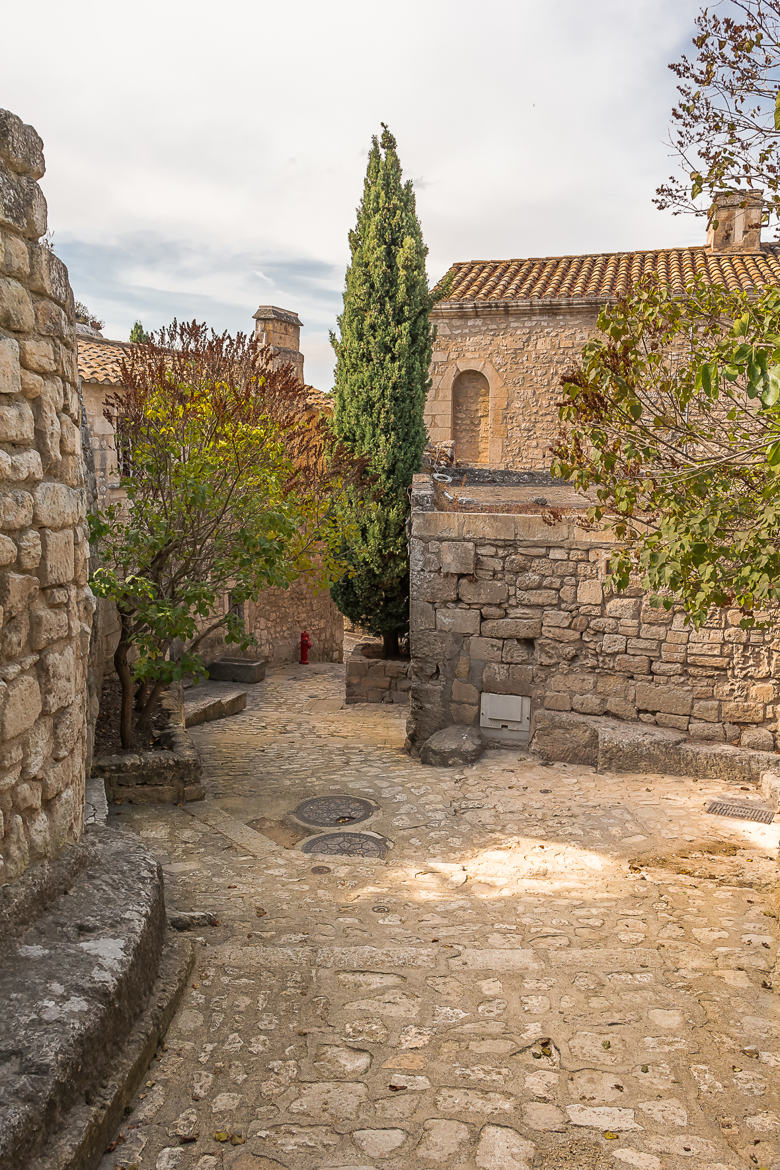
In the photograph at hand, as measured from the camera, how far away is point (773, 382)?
2.51 metres

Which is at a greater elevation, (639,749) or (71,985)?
(71,985)

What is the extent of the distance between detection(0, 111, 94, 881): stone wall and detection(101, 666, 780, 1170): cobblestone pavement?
1.09 m

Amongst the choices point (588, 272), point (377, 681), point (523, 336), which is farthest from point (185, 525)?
point (588, 272)

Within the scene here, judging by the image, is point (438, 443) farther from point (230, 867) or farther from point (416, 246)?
point (230, 867)

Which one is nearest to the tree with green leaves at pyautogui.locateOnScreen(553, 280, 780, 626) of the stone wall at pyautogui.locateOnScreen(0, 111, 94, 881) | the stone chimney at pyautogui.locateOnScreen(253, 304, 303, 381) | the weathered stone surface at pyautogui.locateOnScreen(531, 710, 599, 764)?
the stone wall at pyautogui.locateOnScreen(0, 111, 94, 881)

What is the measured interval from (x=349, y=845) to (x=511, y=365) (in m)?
12.5

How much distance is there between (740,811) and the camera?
623cm

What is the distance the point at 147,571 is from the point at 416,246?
298 inches

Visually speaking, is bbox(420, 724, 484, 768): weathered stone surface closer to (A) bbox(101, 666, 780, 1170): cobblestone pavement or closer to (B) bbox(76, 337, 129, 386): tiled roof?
(A) bbox(101, 666, 780, 1170): cobblestone pavement

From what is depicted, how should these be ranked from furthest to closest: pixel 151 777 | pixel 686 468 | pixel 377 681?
pixel 377 681 → pixel 151 777 → pixel 686 468

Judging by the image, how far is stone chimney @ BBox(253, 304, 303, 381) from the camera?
838 inches

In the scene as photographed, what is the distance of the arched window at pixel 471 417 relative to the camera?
16.8 metres

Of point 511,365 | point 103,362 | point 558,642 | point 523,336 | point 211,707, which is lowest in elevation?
point 211,707

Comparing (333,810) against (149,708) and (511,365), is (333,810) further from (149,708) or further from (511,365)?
(511,365)
